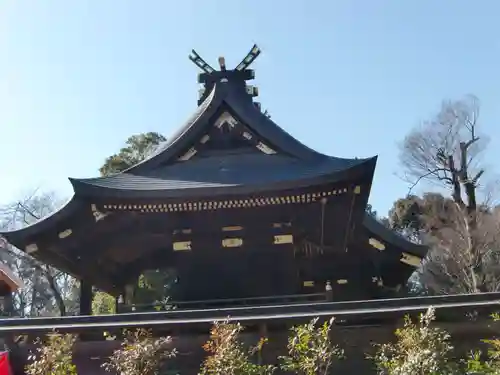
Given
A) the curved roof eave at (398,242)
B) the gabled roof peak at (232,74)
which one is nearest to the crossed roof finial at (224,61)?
the gabled roof peak at (232,74)

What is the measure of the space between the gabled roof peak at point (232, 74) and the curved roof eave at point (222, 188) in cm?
453

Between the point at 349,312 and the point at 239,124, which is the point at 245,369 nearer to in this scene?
the point at 349,312

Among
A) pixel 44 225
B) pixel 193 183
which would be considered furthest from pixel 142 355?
pixel 44 225

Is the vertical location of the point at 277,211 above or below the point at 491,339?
above

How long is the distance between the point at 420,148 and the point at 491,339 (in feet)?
70.9

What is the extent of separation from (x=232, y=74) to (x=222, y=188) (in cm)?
538

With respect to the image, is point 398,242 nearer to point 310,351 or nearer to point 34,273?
point 310,351

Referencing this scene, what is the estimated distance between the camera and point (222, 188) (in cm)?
911

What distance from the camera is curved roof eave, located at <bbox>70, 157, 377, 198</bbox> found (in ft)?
28.9

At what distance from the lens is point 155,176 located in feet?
35.2

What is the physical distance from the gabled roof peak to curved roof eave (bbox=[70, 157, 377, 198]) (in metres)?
4.53

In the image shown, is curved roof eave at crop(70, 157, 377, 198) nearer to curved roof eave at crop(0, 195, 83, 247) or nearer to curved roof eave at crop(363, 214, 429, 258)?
curved roof eave at crop(0, 195, 83, 247)

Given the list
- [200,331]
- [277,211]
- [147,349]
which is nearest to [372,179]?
[277,211]

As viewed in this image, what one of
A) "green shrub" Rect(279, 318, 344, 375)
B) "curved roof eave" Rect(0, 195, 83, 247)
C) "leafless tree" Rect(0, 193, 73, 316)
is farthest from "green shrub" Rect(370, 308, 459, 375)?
"leafless tree" Rect(0, 193, 73, 316)
